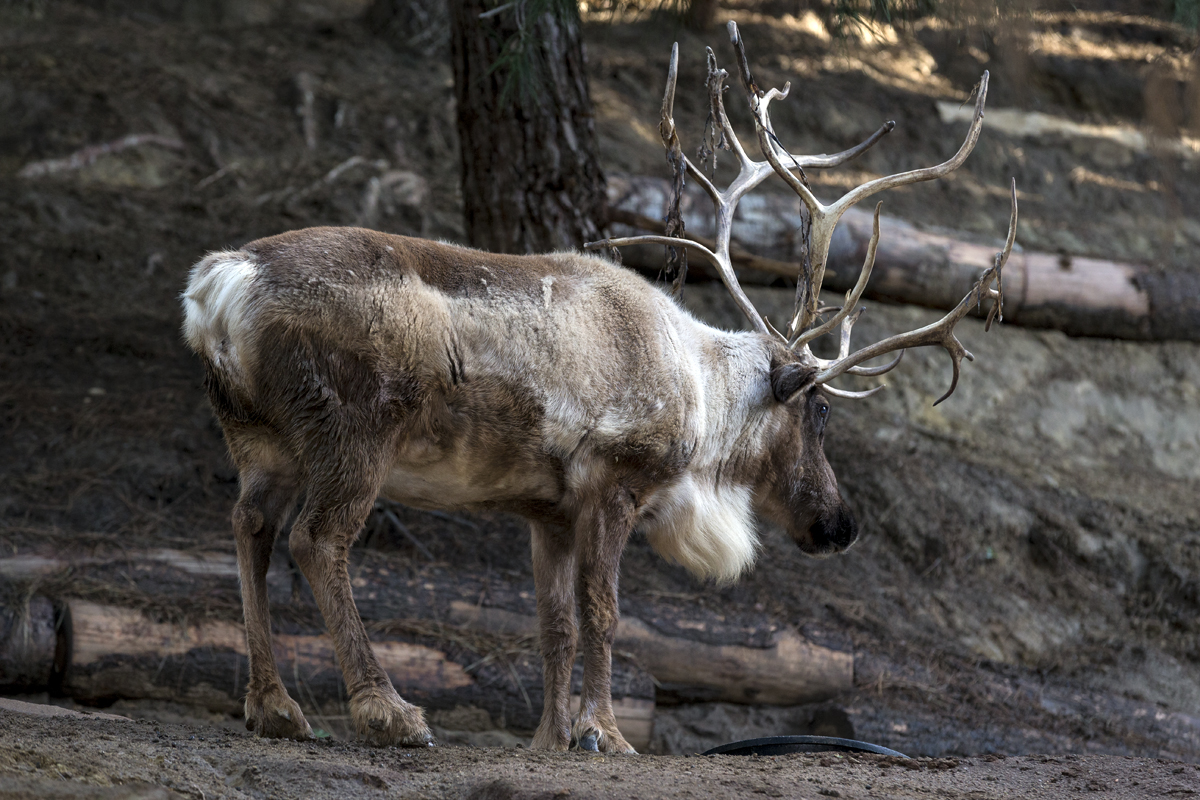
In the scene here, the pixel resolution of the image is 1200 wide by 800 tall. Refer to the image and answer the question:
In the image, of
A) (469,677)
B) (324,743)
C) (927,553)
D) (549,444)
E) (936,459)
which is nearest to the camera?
(324,743)

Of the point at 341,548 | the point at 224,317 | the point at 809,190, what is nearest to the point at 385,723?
the point at 341,548

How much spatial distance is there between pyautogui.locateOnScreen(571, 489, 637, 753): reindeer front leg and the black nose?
115 cm

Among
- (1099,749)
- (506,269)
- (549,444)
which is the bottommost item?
(1099,749)

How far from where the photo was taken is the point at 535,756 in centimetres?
349

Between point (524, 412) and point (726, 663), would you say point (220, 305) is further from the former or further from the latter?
point (726, 663)

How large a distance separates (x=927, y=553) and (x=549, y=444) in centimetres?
374

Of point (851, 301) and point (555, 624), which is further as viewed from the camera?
point (851, 301)

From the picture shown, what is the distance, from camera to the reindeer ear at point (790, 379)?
459cm

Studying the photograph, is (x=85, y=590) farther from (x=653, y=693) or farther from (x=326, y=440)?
(x=653, y=693)

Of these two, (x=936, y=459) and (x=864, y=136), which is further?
(x=864, y=136)

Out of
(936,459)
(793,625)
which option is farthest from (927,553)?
(793,625)

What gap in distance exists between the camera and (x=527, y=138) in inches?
234

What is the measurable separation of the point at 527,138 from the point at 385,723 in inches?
137

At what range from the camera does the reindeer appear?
3627mm
